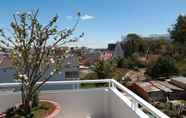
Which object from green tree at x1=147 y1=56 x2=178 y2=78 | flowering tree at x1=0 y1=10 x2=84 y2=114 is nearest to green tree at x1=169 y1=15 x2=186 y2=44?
green tree at x1=147 y1=56 x2=178 y2=78

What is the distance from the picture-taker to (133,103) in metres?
2.34

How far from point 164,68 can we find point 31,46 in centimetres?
2257

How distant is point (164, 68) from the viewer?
78.0 feet

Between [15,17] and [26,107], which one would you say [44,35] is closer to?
[15,17]

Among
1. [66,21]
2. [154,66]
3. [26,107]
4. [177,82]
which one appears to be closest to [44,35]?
[66,21]

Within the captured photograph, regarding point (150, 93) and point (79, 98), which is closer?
point (79, 98)

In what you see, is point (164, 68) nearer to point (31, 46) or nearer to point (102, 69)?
point (102, 69)

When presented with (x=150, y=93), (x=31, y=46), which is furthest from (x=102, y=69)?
(x=31, y=46)

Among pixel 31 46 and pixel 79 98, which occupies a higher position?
pixel 31 46

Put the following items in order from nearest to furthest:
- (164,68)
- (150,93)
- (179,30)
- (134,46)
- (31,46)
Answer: (31,46), (150,93), (164,68), (179,30), (134,46)

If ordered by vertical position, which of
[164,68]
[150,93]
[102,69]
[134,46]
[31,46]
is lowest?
[150,93]

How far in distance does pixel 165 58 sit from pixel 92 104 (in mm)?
22471

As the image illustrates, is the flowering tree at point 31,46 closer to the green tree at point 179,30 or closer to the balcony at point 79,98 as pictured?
the balcony at point 79,98

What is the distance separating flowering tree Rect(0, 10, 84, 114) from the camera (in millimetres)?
2533
